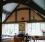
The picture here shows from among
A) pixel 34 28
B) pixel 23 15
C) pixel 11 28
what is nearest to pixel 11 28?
pixel 11 28

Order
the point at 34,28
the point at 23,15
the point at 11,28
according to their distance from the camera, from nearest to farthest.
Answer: the point at 23,15
the point at 34,28
the point at 11,28

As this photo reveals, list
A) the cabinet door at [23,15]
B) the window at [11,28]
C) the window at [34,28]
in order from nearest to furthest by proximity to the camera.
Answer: the cabinet door at [23,15]
the window at [34,28]
the window at [11,28]

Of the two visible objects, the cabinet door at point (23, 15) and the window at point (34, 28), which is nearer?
the cabinet door at point (23, 15)

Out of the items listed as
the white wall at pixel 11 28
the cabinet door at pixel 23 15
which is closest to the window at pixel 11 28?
the white wall at pixel 11 28

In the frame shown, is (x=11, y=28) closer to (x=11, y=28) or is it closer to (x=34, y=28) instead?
(x=11, y=28)

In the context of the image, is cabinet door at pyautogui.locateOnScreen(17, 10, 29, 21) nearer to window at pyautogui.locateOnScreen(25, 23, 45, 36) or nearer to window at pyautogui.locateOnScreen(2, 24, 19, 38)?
window at pyautogui.locateOnScreen(25, 23, 45, 36)

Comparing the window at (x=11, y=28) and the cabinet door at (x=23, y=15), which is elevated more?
the cabinet door at (x=23, y=15)

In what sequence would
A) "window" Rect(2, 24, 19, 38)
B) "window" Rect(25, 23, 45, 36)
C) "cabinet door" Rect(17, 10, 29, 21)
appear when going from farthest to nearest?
"window" Rect(2, 24, 19, 38)
"window" Rect(25, 23, 45, 36)
"cabinet door" Rect(17, 10, 29, 21)

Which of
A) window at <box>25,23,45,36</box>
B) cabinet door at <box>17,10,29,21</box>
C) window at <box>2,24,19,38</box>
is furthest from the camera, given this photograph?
window at <box>2,24,19,38</box>

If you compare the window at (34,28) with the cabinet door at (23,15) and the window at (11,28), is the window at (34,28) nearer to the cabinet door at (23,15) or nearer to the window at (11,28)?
the cabinet door at (23,15)

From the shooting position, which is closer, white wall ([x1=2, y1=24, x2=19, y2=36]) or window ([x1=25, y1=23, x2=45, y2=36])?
window ([x1=25, y1=23, x2=45, y2=36])

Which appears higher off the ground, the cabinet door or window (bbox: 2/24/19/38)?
the cabinet door

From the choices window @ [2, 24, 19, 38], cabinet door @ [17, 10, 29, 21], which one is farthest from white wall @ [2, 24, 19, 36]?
cabinet door @ [17, 10, 29, 21]

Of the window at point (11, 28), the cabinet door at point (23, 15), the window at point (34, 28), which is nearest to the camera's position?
the cabinet door at point (23, 15)
